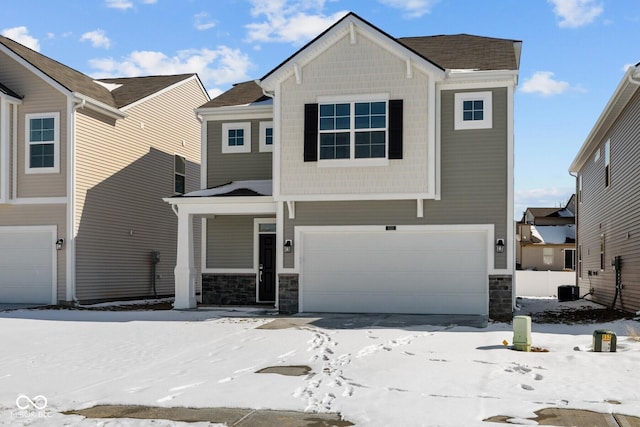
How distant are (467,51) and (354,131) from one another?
4358 millimetres

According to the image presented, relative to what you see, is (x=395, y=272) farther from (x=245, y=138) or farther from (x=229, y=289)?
(x=245, y=138)

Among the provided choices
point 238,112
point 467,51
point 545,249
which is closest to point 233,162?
point 238,112

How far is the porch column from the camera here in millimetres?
17969

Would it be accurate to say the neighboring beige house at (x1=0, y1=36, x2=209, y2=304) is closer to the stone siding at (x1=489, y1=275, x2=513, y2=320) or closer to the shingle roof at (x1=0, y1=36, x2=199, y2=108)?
the shingle roof at (x1=0, y1=36, x2=199, y2=108)

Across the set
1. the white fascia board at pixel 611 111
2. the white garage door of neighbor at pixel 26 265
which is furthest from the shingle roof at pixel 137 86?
the white fascia board at pixel 611 111

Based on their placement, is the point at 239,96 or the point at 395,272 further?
the point at 239,96

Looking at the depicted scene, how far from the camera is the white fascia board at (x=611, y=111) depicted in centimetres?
1541

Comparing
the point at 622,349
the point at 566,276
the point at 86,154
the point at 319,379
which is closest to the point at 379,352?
the point at 319,379

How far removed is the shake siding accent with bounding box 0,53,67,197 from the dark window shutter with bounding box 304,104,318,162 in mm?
7129

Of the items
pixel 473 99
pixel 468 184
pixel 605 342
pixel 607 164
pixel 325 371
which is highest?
pixel 473 99

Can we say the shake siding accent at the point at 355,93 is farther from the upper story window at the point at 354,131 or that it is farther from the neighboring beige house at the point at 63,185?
the neighboring beige house at the point at 63,185

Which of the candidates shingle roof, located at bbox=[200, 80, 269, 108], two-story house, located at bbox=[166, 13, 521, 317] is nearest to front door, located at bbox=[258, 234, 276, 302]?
two-story house, located at bbox=[166, 13, 521, 317]

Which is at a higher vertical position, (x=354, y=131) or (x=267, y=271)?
(x=354, y=131)
